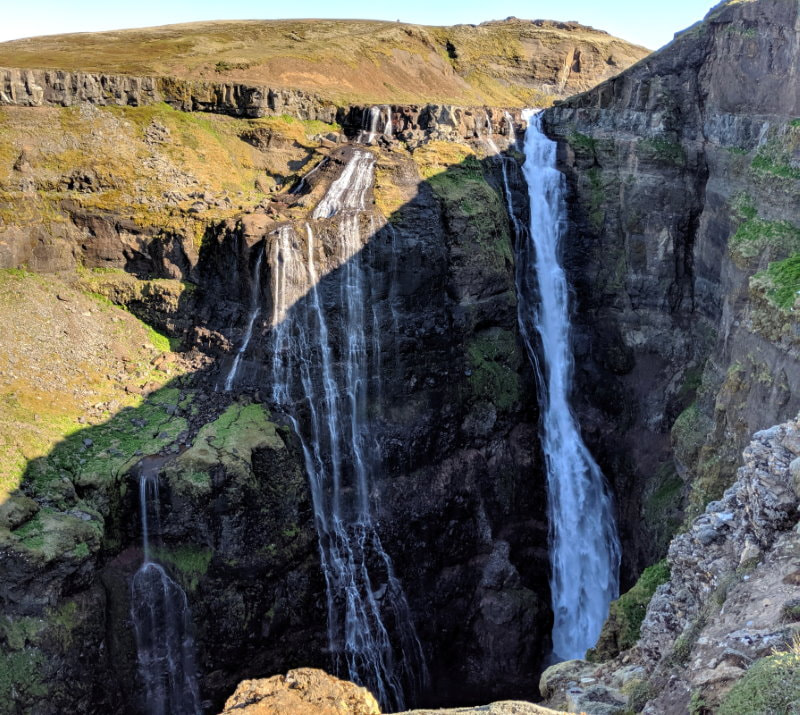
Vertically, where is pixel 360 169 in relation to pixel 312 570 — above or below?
above

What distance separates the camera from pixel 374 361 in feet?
84.4

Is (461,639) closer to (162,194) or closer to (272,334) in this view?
(272,334)

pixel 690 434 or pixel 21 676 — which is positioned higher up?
pixel 690 434

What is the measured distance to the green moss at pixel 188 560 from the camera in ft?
69.2

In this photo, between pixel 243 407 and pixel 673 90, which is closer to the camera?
pixel 243 407

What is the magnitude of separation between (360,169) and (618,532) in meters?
18.7

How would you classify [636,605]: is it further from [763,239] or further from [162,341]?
[162,341]

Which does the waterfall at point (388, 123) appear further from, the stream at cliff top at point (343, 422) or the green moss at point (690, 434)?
the green moss at point (690, 434)

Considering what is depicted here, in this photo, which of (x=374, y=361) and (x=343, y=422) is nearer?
(x=343, y=422)

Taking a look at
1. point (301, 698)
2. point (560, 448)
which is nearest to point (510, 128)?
point (560, 448)

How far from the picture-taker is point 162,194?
27719 mm

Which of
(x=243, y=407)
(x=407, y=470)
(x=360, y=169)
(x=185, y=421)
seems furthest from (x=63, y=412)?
(x=360, y=169)

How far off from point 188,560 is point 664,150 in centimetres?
2513

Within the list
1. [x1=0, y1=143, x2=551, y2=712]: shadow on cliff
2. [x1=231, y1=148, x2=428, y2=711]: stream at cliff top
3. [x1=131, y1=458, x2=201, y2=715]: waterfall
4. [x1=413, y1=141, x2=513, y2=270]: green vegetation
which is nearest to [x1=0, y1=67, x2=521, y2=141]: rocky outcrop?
[x1=413, y1=141, x2=513, y2=270]: green vegetation
